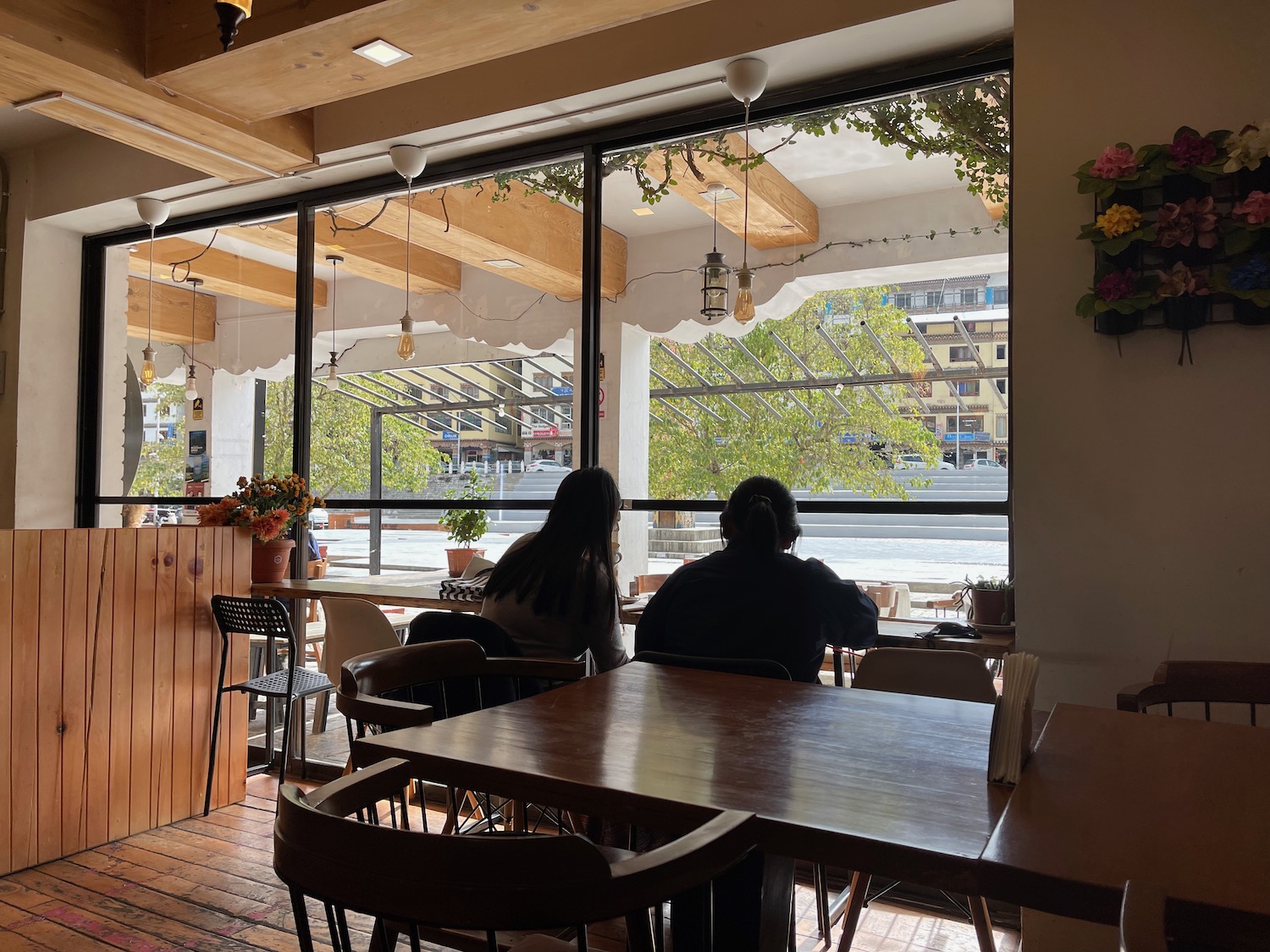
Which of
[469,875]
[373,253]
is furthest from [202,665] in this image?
[469,875]

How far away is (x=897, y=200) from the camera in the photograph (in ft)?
10.6

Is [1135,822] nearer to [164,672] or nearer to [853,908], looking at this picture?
[853,908]

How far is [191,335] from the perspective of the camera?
5.25 metres

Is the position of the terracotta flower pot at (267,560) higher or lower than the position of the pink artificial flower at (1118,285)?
lower

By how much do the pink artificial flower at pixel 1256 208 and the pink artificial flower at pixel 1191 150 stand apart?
159 mm

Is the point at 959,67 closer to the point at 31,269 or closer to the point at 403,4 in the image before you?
the point at 403,4

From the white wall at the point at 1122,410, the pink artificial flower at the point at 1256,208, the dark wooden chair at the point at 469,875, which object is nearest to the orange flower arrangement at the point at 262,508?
the white wall at the point at 1122,410

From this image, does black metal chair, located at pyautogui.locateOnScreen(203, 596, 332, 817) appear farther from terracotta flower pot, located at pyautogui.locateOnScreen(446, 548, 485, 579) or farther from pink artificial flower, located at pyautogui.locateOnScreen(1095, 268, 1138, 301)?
pink artificial flower, located at pyautogui.locateOnScreen(1095, 268, 1138, 301)

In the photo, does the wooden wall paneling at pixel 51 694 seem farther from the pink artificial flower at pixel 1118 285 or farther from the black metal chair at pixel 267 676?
the pink artificial flower at pixel 1118 285

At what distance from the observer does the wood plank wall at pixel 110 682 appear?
125 inches

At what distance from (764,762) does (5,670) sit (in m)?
2.90

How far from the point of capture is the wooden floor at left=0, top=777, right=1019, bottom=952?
2.63 m

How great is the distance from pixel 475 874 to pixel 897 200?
2.91m

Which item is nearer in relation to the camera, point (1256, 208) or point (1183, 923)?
point (1183, 923)
